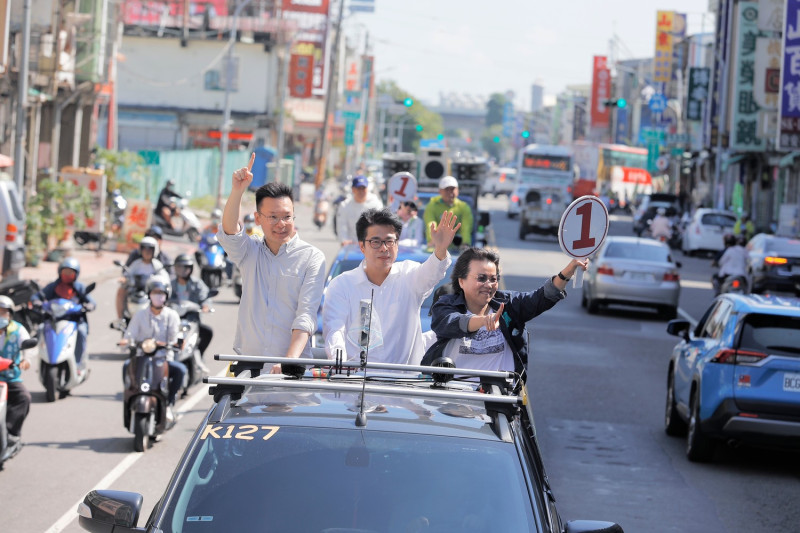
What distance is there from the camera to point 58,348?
45.2 feet

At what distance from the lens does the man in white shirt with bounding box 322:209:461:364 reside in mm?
6953

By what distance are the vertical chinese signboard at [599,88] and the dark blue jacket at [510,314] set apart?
114 metres

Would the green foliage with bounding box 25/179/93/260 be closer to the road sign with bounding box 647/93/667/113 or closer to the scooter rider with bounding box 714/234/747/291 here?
the scooter rider with bounding box 714/234/747/291

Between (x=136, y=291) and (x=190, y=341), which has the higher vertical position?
(x=136, y=291)

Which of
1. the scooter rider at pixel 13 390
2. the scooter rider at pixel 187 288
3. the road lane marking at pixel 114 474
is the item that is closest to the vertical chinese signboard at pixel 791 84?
the scooter rider at pixel 187 288

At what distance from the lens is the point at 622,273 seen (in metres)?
25.5

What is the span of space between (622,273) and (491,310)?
1852cm

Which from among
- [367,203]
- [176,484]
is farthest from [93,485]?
[367,203]

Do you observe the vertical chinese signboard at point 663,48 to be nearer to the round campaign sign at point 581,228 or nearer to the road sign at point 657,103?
the road sign at point 657,103

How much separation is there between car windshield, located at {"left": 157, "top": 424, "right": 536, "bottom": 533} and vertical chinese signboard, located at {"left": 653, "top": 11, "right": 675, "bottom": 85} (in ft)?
335

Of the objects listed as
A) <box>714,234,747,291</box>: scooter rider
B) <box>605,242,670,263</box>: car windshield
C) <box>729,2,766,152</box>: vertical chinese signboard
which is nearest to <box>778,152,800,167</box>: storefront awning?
<box>729,2,766,152</box>: vertical chinese signboard

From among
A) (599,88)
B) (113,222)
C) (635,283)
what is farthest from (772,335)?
(599,88)

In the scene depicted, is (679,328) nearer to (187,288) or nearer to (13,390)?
(187,288)

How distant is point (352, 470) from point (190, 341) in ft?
30.8
